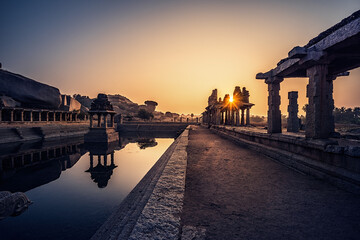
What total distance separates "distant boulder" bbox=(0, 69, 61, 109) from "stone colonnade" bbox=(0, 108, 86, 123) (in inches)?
192

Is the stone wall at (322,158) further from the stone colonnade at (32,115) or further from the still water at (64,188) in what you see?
the stone colonnade at (32,115)

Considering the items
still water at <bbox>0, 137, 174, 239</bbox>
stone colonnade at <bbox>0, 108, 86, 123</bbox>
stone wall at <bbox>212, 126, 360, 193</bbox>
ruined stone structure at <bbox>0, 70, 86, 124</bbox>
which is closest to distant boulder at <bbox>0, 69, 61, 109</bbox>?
ruined stone structure at <bbox>0, 70, 86, 124</bbox>

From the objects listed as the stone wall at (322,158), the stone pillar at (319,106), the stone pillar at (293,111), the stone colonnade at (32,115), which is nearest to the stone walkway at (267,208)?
the stone wall at (322,158)

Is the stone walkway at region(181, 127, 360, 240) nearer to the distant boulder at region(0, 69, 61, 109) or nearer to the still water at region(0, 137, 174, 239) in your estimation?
the still water at region(0, 137, 174, 239)

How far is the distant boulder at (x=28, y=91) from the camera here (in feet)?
106

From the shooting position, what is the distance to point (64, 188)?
9266 mm

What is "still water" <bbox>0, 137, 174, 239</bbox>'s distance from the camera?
532cm

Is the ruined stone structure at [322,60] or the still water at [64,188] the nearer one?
the ruined stone structure at [322,60]

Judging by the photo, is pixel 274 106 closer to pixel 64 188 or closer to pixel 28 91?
pixel 64 188

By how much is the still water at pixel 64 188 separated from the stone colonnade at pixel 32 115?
10.6m

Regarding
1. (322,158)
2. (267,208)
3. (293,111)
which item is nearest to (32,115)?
(293,111)

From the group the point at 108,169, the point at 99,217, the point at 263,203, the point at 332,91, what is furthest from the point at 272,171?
the point at 108,169

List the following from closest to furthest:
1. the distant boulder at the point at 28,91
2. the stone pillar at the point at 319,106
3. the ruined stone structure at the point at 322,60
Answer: the ruined stone structure at the point at 322,60, the stone pillar at the point at 319,106, the distant boulder at the point at 28,91

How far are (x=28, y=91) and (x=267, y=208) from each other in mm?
45150
